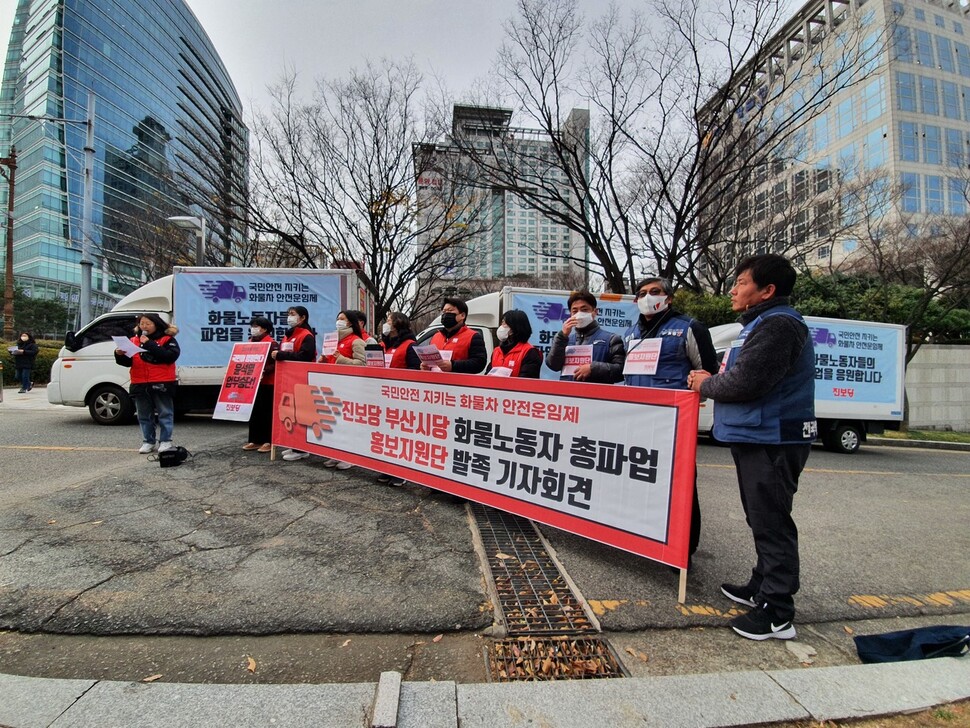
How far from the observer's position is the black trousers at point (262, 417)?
243 inches

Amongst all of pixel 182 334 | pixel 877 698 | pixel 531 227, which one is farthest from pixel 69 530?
pixel 531 227

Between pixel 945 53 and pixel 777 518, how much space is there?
51982mm

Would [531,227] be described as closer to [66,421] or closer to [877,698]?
[66,421]

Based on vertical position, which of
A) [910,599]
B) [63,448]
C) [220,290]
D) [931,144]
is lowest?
[910,599]

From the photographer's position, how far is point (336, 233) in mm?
15172

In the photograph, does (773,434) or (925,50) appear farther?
(925,50)

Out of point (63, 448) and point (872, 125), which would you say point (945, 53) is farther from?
point (63, 448)

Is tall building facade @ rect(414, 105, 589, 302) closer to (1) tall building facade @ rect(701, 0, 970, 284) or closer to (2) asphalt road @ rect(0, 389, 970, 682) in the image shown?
(1) tall building facade @ rect(701, 0, 970, 284)

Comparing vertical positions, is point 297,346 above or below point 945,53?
below

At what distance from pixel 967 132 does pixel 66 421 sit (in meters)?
54.6

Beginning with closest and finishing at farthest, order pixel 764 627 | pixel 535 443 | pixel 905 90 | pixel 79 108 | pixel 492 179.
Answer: pixel 764 627
pixel 535 443
pixel 492 179
pixel 905 90
pixel 79 108

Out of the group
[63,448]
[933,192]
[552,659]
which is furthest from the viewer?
[933,192]

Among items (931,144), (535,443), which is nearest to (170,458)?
(535,443)

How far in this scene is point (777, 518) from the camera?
2.49 metres
